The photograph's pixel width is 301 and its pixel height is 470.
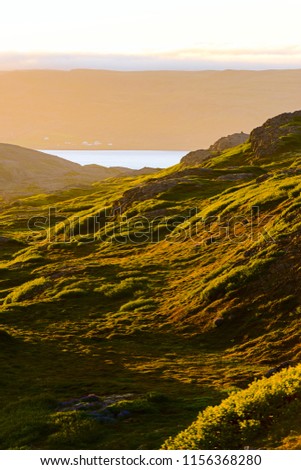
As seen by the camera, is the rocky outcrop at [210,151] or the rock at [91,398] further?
the rocky outcrop at [210,151]

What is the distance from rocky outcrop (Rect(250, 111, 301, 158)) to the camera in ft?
392

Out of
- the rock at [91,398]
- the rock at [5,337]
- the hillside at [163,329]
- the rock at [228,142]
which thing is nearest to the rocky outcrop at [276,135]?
the hillside at [163,329]

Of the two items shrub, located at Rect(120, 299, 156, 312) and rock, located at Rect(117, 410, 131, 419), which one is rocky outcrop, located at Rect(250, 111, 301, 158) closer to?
shrub, located at Rect(120, 299, 156, 312)

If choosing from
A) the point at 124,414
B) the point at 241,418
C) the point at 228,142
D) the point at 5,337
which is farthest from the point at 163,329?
the point at 228,142

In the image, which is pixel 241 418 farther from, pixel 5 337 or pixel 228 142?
pixel 228 142

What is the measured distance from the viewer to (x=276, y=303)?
4378 centimetres

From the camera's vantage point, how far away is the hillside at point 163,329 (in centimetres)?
2506

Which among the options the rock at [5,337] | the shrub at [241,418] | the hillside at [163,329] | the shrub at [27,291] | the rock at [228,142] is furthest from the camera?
the rock at [228,142]

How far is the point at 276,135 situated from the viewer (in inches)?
4906

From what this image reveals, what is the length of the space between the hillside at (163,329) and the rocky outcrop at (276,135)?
30.3 metres

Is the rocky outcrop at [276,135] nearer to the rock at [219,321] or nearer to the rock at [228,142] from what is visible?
the rock at [228,142]

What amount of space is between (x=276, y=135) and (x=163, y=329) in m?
84.7
